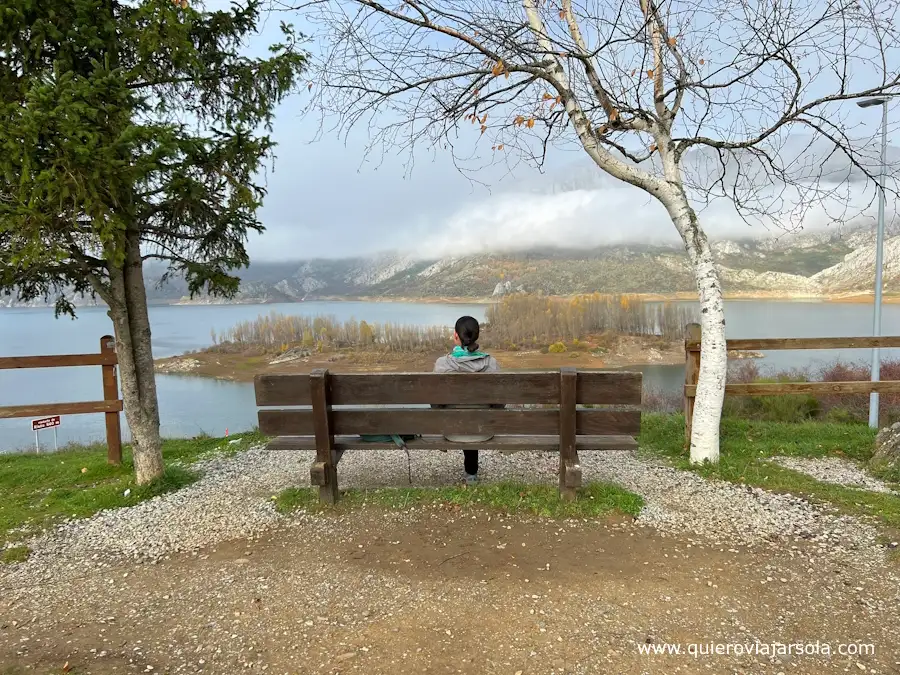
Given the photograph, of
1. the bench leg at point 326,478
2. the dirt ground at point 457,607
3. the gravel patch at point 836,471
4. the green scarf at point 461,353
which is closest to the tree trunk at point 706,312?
the gravel patch at point 836,471

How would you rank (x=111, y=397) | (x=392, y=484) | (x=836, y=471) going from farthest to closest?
1. (x=111, y=397)
2. (x=836, y=471)
3. (x=392, y=484)

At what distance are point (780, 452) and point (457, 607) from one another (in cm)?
522

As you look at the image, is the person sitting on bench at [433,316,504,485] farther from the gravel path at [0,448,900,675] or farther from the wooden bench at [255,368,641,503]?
the gravel path at [0,448,900,675]

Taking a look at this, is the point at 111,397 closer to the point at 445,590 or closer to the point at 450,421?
the point at 450,421

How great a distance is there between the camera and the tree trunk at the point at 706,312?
539 centimetres

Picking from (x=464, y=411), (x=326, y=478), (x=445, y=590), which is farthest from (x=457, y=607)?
(x=326, y=478)

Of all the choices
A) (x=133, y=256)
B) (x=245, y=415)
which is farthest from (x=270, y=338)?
(x=133, y=256)

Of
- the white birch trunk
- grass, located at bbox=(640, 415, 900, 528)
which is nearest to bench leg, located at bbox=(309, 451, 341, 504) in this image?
grass, located at bbox=(640, 415, 900, 528)

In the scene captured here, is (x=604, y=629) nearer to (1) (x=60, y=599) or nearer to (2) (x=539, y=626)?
(2) (x=539, y=626)

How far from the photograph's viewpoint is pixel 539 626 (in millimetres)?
2826

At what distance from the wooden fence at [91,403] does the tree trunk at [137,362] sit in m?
1.22

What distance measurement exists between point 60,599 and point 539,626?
3.09 metres

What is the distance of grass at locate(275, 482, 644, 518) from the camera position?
4.25 metres

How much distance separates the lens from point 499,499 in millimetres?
4434
